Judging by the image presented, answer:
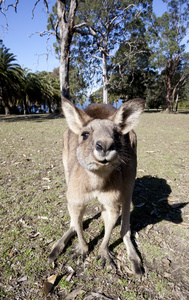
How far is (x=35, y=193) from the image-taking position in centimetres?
A: 317

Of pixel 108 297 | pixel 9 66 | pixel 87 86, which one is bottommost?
pixel 108 297

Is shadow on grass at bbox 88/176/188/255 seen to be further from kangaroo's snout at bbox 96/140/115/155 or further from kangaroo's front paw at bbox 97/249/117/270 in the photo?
kangaroo's snout at bbox 96/140/115/155

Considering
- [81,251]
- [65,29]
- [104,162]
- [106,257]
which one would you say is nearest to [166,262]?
[106,257]

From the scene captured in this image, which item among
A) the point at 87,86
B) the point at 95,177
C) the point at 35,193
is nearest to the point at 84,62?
the point at 87,86

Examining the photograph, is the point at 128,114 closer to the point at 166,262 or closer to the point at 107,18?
the point at 166,262

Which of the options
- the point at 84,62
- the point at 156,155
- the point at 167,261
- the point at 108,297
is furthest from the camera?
the point at 84,62

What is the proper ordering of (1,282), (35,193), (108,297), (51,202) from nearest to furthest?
(108,297) → (1,282) → (51,202) → (35,193)

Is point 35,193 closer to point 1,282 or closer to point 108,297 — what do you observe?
point 1,282

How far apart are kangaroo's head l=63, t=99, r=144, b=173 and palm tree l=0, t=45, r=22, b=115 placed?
53.3ft

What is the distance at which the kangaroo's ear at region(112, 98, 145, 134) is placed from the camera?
1.74 metres

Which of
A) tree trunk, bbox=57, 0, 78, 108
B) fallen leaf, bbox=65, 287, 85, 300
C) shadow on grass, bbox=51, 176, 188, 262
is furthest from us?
tree trunk, bbox=57, 0, 78, 108

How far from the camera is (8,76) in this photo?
1596 cm

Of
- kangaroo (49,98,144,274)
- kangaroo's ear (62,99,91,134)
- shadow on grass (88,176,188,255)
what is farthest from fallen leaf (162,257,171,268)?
kangaroo's ear (62,99,91,134)

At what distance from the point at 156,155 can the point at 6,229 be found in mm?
4117
